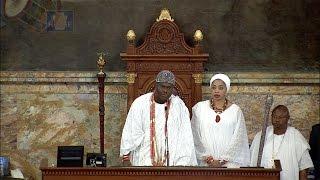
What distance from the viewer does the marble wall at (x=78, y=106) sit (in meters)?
12.8

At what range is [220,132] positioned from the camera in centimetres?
1028

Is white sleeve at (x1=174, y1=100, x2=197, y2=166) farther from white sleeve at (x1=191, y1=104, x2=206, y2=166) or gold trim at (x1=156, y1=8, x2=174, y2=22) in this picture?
gold trim at (x1=156, y1=8, x2=174, y2=22)

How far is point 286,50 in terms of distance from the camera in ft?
42.2

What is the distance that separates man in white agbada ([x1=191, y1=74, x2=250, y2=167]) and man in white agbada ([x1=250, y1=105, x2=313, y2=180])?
0.57 meters

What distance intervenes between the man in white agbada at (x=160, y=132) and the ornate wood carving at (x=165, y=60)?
2.57 metres

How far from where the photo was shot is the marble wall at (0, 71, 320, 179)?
41.9 ft

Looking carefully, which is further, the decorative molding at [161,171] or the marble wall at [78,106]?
the marble wall at [78,106]

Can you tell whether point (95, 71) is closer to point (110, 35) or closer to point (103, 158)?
point (110, 35)

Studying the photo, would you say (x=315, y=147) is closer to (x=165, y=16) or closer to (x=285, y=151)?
(x=285, y=151)

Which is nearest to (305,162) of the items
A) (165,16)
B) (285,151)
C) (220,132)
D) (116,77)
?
(285,151)

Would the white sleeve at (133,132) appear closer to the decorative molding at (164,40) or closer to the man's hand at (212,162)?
the man's hand at (212,162)

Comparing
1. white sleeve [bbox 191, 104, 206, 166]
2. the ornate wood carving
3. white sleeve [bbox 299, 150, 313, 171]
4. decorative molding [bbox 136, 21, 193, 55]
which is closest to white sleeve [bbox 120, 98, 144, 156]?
white sleeve [bbox 191, 104, 206, 166]

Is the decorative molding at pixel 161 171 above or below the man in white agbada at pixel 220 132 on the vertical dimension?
below

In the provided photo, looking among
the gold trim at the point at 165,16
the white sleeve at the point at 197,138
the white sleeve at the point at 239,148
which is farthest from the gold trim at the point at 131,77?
the white sleeve at the point at 239,148
